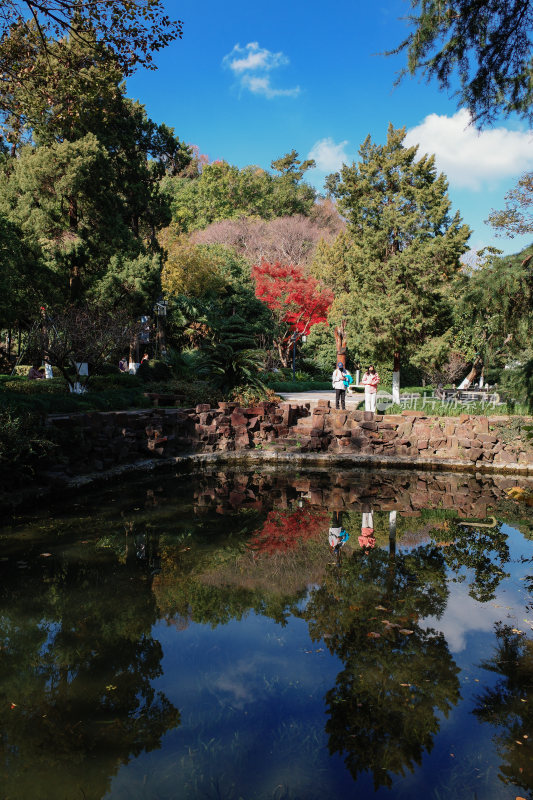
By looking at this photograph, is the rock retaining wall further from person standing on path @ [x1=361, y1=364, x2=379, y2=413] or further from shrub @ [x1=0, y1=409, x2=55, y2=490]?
shrub @ [x1=0, y1=409, x2=55, y2=490]

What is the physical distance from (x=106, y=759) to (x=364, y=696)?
165 centimetres

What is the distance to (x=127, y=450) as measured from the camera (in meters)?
11.0

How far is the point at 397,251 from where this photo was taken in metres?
20.0

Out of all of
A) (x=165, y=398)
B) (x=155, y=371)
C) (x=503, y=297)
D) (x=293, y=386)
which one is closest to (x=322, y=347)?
(x=293, y=386)

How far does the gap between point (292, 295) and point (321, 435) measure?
664 inches

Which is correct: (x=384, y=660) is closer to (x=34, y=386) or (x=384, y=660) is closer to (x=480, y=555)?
(x=480, y=555)

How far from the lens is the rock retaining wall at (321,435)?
1155 cm

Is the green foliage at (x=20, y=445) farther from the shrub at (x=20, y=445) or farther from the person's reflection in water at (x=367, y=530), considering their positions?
the person's reflection in water at (x=367, y=530)

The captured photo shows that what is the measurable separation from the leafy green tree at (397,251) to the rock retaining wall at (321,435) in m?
6.45

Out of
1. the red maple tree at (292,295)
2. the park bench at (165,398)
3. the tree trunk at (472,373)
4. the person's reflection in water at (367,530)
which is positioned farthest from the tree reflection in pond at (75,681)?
the red maple tree at (292,295)

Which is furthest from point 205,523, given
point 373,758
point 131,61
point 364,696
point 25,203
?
point 25,203

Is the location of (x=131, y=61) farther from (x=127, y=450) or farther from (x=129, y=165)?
(x=129, y=165)

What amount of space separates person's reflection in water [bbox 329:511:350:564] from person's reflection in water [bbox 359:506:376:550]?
225 mm

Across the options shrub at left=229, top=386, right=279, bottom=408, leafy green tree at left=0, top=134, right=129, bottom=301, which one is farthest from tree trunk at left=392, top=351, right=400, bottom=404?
leafy green tree at left=0, top=134, right=129, bottom=301
